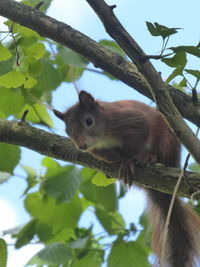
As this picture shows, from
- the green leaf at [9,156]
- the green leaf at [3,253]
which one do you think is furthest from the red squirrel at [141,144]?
the green leaf at [3,253]

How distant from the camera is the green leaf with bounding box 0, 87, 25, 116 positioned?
9.30 ft

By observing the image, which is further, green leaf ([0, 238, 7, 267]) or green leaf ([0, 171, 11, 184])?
green leaf ([0, 171, 11, 184])

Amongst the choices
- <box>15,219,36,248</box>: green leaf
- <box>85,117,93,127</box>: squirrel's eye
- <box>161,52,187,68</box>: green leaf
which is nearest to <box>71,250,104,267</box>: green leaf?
<box>15,219,36,248</box>: green leaf

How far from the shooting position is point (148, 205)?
10.2ft

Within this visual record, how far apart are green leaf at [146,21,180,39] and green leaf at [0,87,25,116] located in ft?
4.46

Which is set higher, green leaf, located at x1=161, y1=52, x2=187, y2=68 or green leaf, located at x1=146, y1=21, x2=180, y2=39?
green leaf, located at x1=146, y1=21, x2=180, y2=39

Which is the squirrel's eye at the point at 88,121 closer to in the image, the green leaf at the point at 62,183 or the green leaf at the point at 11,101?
the green leaf at the point at 62,183

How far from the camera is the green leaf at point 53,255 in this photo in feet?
9.12

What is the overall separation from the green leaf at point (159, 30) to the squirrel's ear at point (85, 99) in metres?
1.45

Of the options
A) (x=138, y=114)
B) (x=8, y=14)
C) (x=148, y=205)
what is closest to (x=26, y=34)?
(x=8, y=14)

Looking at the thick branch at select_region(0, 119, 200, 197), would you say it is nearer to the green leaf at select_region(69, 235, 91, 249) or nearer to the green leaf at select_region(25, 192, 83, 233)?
the green leaf at select_region(69, 235, 91, 249)

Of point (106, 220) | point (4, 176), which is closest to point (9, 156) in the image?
point (4, 176)

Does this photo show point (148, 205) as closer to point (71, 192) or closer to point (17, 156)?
point (71, 192)

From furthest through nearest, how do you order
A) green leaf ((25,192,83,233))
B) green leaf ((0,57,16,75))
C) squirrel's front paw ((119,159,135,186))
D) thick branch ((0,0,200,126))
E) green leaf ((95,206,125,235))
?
green leaf ((95,206,125,235)), green leaf ((25,192,83,233)), squirrel's front paw ((119,159,135,186)), green leaf ((0,57,16,75)), thick branch ((0,0,200,126))
